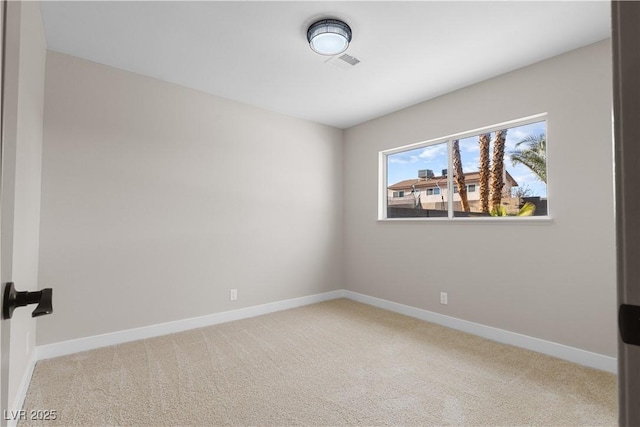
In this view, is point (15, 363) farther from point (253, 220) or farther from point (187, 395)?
point (253, 220)

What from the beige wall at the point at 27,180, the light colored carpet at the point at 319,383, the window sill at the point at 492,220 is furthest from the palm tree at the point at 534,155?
the beige wall at the point at 27,180

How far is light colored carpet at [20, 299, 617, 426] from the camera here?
1837mm

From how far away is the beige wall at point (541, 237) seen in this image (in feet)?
7.94

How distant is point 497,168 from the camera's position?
3.17 meters

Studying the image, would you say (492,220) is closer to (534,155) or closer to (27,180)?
(534,155)

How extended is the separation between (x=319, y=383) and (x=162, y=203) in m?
2.28

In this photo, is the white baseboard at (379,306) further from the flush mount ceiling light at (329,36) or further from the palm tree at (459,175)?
the flush mount ceiling light at (329,36)

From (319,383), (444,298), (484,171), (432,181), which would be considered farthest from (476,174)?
(319,383)

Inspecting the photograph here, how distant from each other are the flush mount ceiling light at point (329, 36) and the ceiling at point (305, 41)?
5cm

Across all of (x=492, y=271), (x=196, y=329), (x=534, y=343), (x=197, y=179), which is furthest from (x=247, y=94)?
(x=534, y=343)

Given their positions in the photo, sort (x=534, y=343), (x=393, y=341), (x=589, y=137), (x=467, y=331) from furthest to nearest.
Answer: (x=467, y=331) < (x=393, y=341) < (x=534, y=343) < (x=589, y=137)

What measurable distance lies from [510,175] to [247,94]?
114 inches

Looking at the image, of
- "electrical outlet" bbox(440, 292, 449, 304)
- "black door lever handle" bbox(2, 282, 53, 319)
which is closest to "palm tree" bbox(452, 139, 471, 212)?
"electrical outlet" bbox(440, 292, 449, 304)

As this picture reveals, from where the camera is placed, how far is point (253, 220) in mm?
3832
